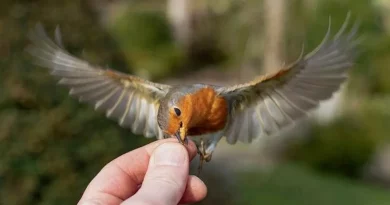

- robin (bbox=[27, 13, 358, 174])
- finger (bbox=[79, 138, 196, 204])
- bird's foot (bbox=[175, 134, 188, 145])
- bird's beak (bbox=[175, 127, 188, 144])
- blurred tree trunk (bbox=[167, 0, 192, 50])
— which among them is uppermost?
blurred tree trunk (bbox=[167, 0, 192, 50])

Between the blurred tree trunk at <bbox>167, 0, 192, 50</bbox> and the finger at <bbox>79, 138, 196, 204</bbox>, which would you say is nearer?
the finger at <bbox>79, 138, 196, 204</bbox>

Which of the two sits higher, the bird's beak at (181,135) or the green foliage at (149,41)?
the green foliage at (149,41)

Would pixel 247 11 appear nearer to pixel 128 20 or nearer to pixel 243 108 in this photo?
pixel 128 20

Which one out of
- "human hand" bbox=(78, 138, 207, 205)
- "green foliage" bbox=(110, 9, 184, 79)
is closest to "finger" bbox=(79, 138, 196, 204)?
"human hand" bbox=(78, 138, 207, 205)

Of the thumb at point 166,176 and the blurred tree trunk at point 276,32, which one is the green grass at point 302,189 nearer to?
the blurred tree trunk at point 276,32

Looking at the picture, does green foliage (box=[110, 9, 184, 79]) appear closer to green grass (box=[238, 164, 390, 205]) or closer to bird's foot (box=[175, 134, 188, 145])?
green grass (box=[238, 164, 390, 205])

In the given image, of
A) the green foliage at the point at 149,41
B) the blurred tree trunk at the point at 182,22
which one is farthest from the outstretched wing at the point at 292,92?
the blurred tree trunk at the point at 182,22
